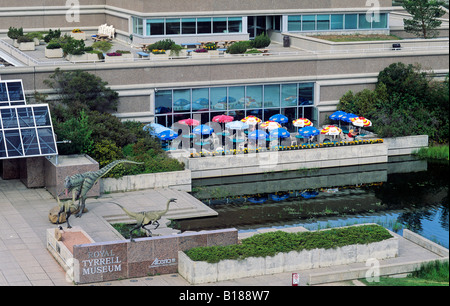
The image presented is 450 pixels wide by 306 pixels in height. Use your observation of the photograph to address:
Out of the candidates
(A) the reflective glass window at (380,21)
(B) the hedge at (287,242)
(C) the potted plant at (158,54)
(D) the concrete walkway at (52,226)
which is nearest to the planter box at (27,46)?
(C) the potted plant at (158,54)

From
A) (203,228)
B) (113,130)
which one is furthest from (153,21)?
(203,228)

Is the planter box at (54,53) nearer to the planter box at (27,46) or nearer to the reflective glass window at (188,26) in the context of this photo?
the planter box at (27,46)

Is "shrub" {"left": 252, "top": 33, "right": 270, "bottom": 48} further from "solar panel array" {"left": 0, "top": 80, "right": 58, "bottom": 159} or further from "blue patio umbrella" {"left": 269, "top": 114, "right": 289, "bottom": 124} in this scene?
"solar panel array" {"left": 0, "top": 80, "right": 58, "bottom": 159}

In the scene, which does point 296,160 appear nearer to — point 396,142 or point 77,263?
point 396,142

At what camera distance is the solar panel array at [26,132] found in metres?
43.5

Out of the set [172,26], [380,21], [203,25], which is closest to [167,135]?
[172,26]

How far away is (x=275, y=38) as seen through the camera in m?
71.9

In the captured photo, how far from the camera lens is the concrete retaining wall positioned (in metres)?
46.8

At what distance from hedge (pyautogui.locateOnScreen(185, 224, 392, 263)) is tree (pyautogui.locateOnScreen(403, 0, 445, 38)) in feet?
121

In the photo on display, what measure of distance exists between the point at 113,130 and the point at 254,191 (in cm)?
925

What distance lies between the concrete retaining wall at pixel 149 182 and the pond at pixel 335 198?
0.97 m

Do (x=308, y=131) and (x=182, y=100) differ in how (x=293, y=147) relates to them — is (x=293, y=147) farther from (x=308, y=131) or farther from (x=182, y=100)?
(x=182, y=100)

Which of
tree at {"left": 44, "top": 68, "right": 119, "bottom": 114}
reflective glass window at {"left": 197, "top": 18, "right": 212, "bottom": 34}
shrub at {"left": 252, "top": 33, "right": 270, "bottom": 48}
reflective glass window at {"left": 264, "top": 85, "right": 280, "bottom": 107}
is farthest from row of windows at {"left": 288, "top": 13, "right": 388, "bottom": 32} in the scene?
tree at {"left": 44, "top": 68, "right": 119, "bottom": 114}
